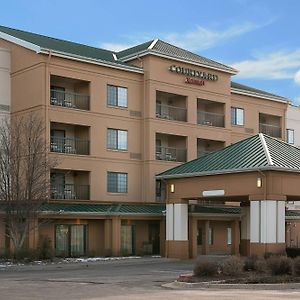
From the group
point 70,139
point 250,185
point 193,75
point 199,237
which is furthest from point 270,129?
point 250,185

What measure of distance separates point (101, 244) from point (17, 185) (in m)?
8.68

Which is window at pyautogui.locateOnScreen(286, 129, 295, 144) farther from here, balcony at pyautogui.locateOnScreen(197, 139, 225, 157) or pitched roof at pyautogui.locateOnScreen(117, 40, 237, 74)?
pitched roof at pyautogui.locateOnScreen(117, 40, 237, 74)

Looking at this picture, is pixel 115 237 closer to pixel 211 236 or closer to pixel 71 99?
pixel 211 236

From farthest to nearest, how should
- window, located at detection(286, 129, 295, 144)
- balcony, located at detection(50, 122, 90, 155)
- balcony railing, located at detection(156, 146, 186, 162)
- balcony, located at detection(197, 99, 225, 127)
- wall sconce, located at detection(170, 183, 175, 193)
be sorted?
1. window, located at detection(286, 129, 295, 144)
2. balcony, located at detection(197, 99, 225, 127)
3. balcony railing, located at detection(156, 146, 186, 162)
4. balcony, located at detection(50, 122, 90, 155)
5. wall sconce, located at detection(170, 183, 175, 193)

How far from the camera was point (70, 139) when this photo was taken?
A: 45.8m

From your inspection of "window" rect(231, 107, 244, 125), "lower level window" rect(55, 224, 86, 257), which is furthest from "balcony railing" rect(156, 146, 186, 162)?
"lower level window" rect(55, 224, 86, 257)

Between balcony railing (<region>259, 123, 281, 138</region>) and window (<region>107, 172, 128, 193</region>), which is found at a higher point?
balcony railing (<region>259, 123, 281, 138</region>)

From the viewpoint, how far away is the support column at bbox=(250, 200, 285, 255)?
35.5 metres

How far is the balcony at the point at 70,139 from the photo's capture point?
45.0 meters

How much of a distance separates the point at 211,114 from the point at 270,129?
833 centimetres

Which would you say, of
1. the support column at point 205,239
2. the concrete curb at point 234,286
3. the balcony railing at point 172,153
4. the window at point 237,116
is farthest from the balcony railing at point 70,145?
the concrete curb at point 234,286

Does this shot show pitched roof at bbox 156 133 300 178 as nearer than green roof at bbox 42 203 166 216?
Yes

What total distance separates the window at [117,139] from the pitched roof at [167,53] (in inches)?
238

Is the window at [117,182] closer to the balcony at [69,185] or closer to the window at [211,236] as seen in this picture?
the balcony at [69,185]
